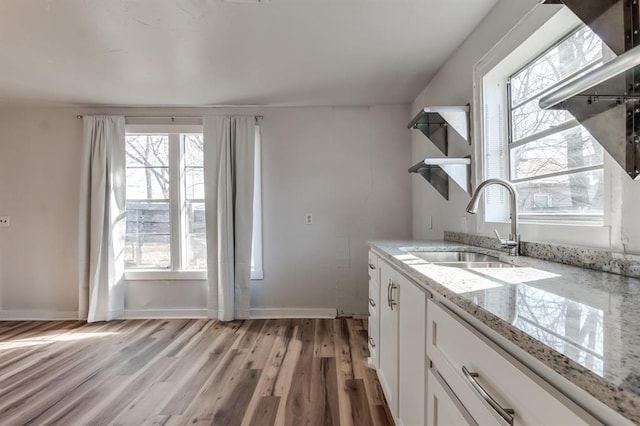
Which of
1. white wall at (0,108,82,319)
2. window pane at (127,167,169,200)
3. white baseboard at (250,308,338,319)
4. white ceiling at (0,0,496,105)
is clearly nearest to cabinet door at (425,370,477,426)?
white ceiling at (0,0,496,105)

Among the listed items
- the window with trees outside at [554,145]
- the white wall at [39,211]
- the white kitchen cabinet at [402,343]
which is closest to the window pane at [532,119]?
the window with trees outside at [554,145]

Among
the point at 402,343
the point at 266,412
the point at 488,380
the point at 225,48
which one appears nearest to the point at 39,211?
the point at 225,48

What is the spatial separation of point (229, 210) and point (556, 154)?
2669mm

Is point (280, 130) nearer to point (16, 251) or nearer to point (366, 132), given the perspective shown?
point (366, 132)

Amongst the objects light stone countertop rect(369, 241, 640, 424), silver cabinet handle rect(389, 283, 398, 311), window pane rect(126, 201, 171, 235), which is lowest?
silver cabinet handle rect(389, 283, 398, 311)

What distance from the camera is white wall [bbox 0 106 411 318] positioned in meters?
3.28

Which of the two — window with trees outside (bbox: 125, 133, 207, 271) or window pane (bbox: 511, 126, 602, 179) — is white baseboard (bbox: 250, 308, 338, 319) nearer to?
window with trees outside (bbox: 125, 133, 207, 271)

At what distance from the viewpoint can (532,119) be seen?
1554 millimetres

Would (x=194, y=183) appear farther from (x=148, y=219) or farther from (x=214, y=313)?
(x=214, y=313)

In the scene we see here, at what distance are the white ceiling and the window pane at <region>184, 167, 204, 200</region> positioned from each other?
74 cm

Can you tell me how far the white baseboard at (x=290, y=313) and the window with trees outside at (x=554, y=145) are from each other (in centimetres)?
218

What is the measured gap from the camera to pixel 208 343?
264cm

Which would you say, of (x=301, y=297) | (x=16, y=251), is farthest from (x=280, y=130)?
(x=16, y=251)

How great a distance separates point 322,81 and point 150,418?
104 inches
